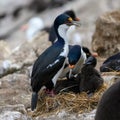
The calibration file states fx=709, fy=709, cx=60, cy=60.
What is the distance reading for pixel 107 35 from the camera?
438 inches

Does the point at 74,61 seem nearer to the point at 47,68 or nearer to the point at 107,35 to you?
the point at 47,68

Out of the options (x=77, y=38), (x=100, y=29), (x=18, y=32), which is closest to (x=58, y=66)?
(x=100, y=29)

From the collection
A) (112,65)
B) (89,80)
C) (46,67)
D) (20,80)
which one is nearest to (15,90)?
(20,80)

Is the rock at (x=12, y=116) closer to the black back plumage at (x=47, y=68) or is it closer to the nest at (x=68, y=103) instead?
the nest at (x=68, y=103)

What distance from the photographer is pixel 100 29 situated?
441 inches

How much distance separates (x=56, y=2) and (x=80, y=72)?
1419cm

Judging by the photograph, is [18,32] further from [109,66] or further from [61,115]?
[61,115]

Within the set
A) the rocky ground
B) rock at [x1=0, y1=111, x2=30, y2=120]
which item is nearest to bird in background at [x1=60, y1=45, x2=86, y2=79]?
the rocky ground

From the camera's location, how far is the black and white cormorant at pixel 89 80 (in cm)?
845

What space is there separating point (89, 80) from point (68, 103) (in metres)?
0.47

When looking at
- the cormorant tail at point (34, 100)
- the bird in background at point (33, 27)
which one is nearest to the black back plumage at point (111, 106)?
the cormorant tail at point (34, 100)

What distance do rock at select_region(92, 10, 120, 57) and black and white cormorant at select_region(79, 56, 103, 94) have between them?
2509 mm

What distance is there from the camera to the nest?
805 cm

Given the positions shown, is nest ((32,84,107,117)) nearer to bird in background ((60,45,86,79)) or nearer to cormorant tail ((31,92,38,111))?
cormorant tail ((31,92,38,111))
